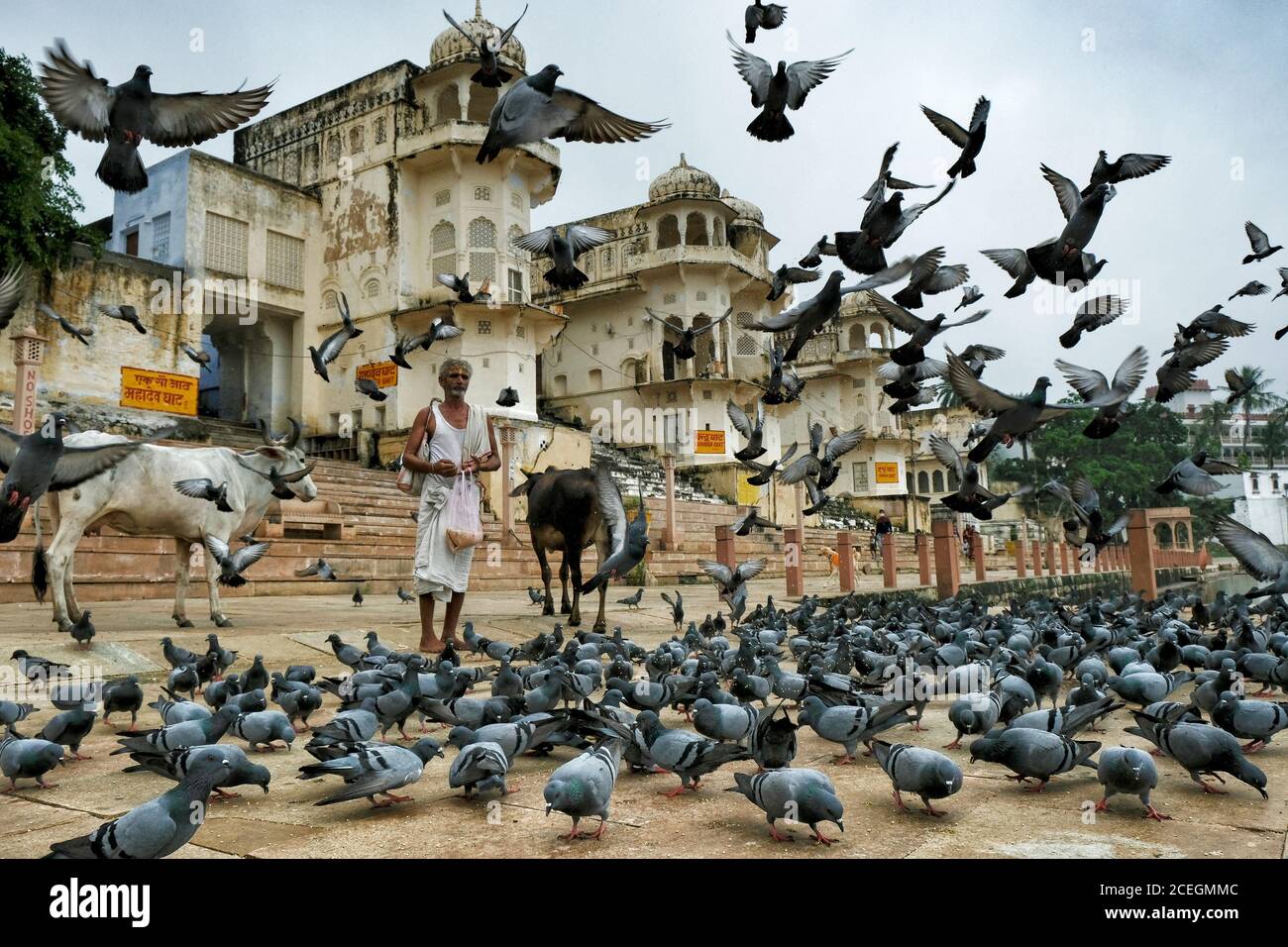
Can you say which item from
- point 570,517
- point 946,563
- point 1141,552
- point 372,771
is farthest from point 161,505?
point 1141,552

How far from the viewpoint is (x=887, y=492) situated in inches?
1923

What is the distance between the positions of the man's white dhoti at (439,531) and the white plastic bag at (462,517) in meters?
0.05

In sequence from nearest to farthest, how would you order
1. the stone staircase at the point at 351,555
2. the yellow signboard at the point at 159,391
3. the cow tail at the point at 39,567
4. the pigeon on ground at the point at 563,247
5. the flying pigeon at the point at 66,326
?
→ the cow tail at the point at 39,567 < the pigeon on ground at the point at 563,247 < the stone staircase at the point at 351,555 < the flying pigeon at the point at 66,326 < the yellow signboard at the point at 159,391

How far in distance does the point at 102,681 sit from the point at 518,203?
89.9 feet

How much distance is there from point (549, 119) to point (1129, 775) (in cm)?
538

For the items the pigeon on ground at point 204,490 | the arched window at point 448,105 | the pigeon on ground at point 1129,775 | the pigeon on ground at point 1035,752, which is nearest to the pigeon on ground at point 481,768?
the pigeon on ground at point 1035,752

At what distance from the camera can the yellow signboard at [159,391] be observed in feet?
81.7

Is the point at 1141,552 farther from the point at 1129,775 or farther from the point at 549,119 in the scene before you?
the point at 1129,775

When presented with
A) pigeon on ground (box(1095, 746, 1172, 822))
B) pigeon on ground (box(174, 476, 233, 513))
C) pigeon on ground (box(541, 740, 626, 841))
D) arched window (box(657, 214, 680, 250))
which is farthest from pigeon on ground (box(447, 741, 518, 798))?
arched window (box(657, 214, 680, 250))

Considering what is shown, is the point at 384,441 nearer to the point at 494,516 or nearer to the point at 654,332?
the point at 494,516

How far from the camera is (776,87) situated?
6949 millimetres

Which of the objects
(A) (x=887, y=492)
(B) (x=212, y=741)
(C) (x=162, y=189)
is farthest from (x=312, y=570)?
(A) (x=887, y=492)

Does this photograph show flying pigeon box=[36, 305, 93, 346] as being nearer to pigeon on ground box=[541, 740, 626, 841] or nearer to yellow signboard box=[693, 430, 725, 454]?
pigeon on ground box=[541, 740, 626, 841]

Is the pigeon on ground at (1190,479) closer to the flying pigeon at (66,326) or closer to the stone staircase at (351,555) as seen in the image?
the stone staircase at (351,555)
